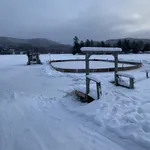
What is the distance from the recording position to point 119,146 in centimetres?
319

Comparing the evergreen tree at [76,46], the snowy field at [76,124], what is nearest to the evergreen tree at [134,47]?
A: the evergreen tree at [76,46]

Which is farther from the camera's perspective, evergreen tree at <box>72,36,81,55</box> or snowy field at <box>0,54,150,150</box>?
evergreen tree at <box>72,36,81,55</box>

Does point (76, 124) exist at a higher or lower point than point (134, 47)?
lower

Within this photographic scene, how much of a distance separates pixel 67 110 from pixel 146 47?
162ft

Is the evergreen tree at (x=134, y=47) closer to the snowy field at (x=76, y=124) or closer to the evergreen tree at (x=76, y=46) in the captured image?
the evergreen tree at (x=76, y=46)

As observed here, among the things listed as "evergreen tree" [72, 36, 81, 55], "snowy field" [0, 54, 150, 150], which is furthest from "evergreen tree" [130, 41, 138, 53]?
"snowy field" [0, 54, 150, 150]

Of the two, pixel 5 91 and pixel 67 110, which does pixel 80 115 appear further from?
pixel 5 91

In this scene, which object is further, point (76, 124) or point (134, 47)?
point (134, 47)

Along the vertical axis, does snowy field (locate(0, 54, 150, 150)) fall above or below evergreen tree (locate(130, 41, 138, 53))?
below

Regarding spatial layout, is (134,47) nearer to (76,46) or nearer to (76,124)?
(76,46)

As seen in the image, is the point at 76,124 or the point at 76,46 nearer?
the point at 76,124

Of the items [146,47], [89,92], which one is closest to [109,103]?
[89,92]

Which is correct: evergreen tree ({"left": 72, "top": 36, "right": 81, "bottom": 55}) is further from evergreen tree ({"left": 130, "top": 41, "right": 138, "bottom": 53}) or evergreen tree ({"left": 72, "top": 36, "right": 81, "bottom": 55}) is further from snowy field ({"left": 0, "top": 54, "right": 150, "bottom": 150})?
snowy field ({"left": 0, "top": 54, "right": 150, "bottom": 150})

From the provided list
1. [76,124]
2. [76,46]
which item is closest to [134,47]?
[76,46]
